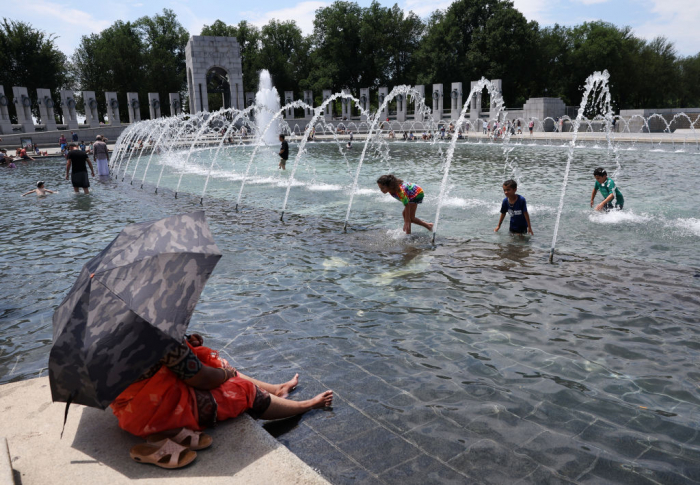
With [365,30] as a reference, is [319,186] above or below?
below

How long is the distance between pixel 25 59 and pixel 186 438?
7119cm

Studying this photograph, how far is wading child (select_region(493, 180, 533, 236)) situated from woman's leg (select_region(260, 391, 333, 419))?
580cm

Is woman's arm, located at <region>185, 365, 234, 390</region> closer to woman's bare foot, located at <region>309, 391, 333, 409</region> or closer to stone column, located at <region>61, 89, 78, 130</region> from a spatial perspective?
woman's bare foot, located at <region>309, 391, 333, 409</region>

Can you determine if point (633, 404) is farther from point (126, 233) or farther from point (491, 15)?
point (491, 15)

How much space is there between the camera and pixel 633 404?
13.3 ft

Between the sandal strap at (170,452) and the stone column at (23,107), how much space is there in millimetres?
51715

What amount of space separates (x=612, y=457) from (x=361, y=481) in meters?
1.73

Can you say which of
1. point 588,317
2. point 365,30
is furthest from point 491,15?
point 588,317

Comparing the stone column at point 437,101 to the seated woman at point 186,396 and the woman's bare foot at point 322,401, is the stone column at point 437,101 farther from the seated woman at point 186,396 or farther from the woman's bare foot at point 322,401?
the seated woman at point 186,396

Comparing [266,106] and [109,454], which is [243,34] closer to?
[266,106]

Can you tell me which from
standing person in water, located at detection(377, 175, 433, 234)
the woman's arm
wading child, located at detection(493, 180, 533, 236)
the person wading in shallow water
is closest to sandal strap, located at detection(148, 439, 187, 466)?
the woman's arm

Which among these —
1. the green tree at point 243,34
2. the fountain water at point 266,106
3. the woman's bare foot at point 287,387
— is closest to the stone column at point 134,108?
the fountain water at point 266,106

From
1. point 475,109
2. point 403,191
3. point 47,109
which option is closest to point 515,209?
point 403,191

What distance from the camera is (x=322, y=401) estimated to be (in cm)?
414
